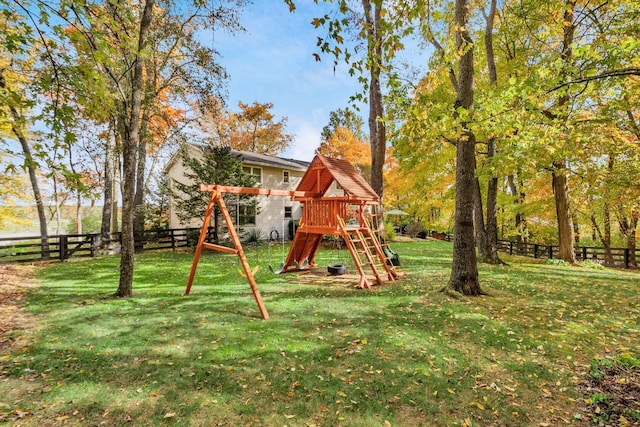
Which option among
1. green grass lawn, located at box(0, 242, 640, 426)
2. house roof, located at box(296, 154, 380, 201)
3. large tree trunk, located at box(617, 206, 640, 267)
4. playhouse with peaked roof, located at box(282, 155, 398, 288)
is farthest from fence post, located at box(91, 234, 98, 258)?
large tree trunk, located at box(617, 206, 640, 267)

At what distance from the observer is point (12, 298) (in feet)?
22.5

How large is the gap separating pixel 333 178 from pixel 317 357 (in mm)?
5931

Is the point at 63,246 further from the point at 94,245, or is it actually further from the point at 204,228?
the point at 204,228

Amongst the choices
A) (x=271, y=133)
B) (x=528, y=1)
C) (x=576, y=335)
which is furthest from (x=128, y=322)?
(x=271, y=133)

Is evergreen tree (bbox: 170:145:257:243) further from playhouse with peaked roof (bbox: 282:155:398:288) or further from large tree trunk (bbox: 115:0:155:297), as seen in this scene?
large tree trunk (bbox: 115:0:155:297)

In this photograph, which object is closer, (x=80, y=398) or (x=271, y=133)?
(x=80, y=398)

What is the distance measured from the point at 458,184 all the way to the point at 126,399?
6.92 meters

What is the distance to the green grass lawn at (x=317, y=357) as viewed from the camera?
2959 mm

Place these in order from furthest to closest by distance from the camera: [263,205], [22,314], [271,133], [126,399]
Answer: [271,133], [263,205], [22,314], [126,399]

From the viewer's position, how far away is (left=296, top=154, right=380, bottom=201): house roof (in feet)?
28.8

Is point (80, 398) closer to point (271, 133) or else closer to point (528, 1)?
point (528, 1)

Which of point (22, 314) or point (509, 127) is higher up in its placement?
point (509, 127)

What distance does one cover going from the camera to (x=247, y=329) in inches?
194

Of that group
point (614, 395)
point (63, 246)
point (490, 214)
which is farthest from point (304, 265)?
point (63, 246)
